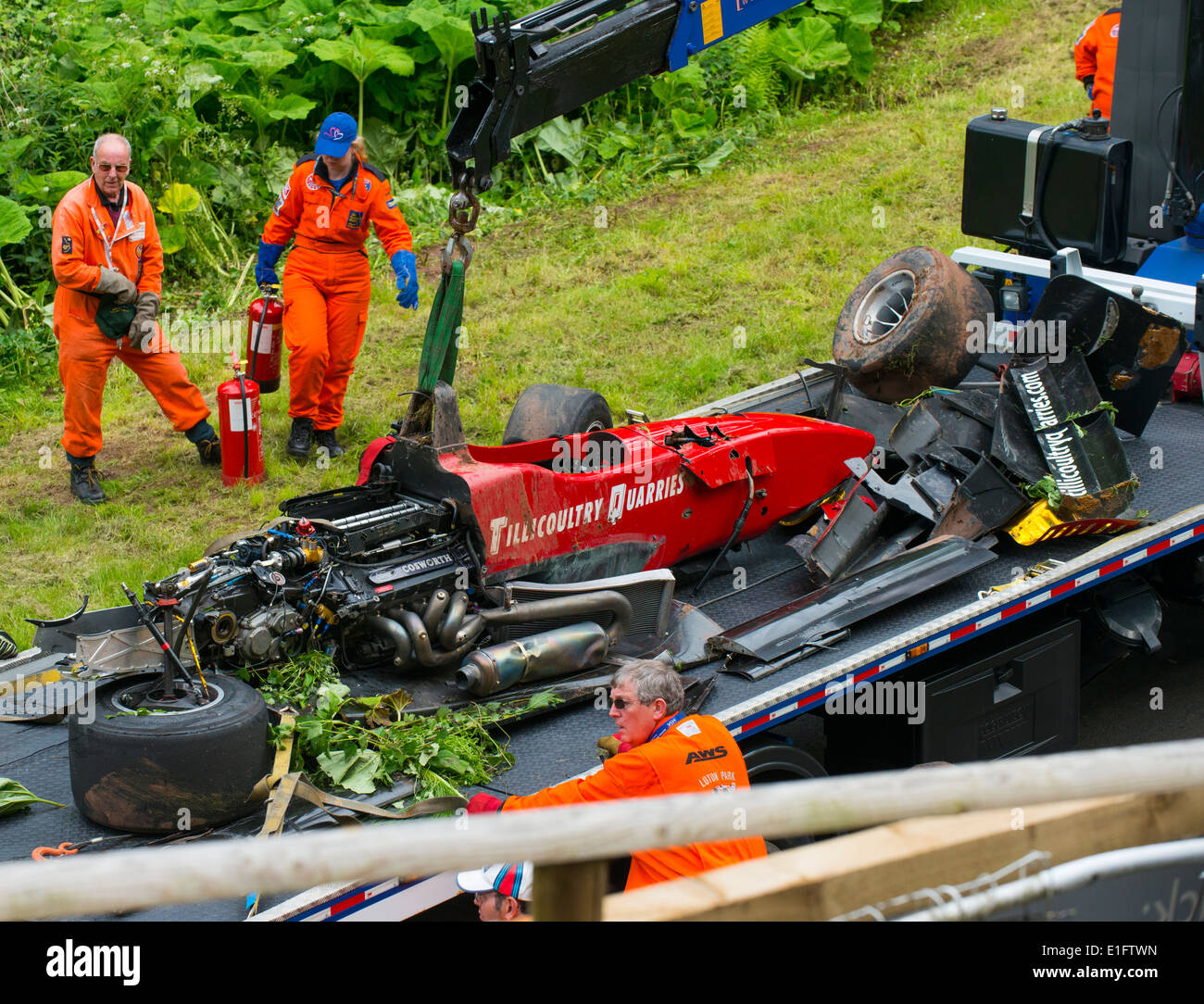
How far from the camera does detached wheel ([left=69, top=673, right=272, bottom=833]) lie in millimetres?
4598

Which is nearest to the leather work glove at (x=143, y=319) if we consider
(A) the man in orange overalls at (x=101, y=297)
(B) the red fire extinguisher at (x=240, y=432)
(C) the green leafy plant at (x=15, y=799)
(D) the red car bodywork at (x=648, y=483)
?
(A) the man in orange overalls at (x=101, y=297)

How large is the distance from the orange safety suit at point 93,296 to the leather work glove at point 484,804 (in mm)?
5462

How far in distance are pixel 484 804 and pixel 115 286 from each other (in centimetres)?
556

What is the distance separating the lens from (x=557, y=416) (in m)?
6.97

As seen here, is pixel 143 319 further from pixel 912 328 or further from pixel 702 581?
pixel 912 328

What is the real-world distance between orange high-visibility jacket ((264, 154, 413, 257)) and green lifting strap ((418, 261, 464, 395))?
3.23 metres

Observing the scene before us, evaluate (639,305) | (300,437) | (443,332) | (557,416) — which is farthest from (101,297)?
(639,305)

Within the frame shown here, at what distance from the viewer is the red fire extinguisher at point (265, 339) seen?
927 cm

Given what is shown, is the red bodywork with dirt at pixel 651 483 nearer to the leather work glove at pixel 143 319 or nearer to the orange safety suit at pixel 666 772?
the orange safety suit at pixel 666 772

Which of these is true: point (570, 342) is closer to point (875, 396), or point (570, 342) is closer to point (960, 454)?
point (875, 396)

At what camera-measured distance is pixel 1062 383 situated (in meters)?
7.10
